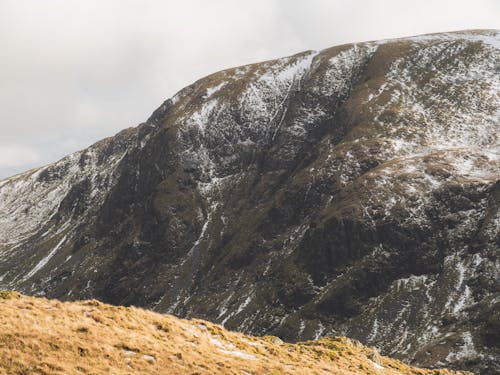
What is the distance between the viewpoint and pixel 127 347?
22188 millimetres

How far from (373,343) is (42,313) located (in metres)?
126

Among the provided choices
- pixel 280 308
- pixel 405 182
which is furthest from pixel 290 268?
pixel 405 182

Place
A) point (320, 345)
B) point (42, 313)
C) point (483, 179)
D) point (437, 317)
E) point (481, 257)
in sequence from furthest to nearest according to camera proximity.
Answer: point (483, 179)
point (481, 257)
point (437, 317)
point (320, 345)
point (42, 313)

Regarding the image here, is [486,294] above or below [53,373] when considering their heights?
above

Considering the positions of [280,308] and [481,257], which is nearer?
[481,257]

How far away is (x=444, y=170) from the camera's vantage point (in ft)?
598

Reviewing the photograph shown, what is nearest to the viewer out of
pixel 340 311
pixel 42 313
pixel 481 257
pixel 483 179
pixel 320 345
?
pixel 42 313

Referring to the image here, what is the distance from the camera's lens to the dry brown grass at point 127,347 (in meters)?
19.8

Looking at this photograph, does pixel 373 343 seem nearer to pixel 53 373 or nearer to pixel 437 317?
pixel 437 317

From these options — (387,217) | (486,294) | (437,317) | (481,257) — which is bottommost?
(437,317)

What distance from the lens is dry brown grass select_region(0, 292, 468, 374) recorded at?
19.8 metres

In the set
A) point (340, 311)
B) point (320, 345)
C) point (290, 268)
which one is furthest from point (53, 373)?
point (290, 268)

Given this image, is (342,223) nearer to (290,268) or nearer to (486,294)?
(290,268)

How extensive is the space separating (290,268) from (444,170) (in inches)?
2651
